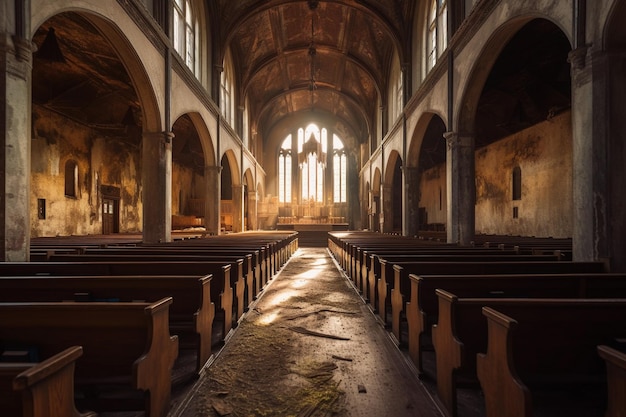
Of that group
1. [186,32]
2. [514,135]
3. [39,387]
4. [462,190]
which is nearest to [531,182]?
[514,135]

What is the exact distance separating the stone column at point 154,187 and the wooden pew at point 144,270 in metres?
5.43

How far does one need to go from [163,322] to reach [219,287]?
1753 mm

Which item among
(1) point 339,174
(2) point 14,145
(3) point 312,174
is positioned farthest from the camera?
(1) point 339,174

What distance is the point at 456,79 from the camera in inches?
360

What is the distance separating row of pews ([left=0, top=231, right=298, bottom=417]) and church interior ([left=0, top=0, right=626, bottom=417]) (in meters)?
0.32

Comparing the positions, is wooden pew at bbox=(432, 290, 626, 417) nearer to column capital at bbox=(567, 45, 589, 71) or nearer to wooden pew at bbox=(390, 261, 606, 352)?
wooden pew at bbox=(390, 261, 606, 352)

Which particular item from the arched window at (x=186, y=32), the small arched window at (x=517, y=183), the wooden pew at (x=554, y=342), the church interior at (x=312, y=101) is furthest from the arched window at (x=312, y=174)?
the wooden pew at (x=554, y=342)

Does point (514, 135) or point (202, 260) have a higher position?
point (514, 135)

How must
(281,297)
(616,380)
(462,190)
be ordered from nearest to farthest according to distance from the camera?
(616,380), (281,297), (462,190)

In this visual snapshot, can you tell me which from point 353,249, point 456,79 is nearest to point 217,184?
point 353,249

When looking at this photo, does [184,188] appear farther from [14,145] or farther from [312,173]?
[14,145]

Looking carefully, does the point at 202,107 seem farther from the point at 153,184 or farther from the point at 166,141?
the point at 153,184

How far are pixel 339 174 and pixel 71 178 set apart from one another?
741 inches

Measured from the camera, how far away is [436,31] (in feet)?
36.9
